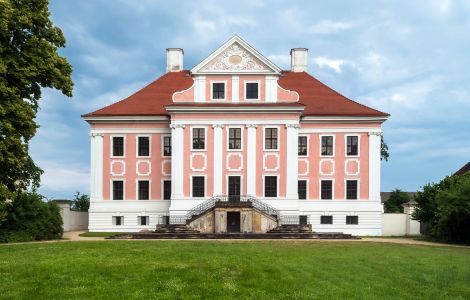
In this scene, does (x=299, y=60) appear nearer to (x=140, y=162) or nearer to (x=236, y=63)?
(x=236, y=63)

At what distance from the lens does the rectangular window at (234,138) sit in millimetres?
40531

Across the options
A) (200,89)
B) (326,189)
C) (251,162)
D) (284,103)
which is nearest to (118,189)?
(200,89)

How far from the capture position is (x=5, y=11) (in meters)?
22.9

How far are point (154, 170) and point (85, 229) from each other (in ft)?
28.4

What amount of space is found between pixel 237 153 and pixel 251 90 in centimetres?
457

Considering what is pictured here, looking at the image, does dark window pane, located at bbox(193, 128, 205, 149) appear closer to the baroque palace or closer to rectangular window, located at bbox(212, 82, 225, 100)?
the baroque palace

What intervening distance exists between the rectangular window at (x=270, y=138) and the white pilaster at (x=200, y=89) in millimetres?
5032

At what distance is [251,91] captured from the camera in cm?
4053

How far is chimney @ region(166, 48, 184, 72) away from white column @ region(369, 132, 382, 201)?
17.1 meters

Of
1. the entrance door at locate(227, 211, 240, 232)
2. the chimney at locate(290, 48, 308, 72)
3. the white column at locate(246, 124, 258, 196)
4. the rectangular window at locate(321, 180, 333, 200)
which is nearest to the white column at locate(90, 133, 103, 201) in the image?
the entrance door at locate(227, 211, 240, 232)

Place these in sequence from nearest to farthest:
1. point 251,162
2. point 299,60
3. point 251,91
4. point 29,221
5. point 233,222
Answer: point 29,221
point 233,222
point 251,162
point 251,91
point 299,60

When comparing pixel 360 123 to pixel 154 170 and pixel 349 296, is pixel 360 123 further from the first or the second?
pixel 349 296

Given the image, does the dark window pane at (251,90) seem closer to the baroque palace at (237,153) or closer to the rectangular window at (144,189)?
the baroque palace at (237,153)

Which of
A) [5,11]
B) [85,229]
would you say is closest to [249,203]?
[85,229]
